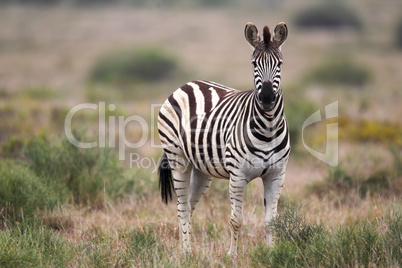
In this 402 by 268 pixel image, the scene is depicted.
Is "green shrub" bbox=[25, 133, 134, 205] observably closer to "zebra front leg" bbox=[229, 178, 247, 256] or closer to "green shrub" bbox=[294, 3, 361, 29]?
"zebra front leg" bbox=[229, 178, 247, 256]

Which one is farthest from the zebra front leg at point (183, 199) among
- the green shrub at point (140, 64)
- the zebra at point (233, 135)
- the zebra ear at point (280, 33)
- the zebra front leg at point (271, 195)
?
the green shrub at point (140, 64)

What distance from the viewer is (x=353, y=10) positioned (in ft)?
132

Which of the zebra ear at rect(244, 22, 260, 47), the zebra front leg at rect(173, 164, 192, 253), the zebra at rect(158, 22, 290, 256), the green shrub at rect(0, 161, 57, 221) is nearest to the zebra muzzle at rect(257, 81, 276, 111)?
the zebra at rect(158, 22, 290, 256)

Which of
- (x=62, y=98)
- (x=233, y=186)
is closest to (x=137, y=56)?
(x=62, y=98)

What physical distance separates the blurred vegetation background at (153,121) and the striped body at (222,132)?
792 millimetres

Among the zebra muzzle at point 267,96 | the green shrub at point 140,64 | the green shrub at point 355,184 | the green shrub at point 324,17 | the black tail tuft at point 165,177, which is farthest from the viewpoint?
the green shrub at point 324,17

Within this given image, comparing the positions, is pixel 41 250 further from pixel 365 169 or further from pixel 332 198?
pixel 365 169

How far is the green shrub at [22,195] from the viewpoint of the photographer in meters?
5.67

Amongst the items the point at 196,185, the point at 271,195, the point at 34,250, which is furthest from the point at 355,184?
the point at 34,250

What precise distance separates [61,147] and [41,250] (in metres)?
2.95

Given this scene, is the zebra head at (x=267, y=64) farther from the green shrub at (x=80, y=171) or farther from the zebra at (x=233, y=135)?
the green shrub at (x=80, y=171)

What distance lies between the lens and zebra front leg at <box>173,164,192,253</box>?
5.44 meters

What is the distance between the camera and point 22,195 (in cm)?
576

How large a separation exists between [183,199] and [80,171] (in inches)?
89.0
